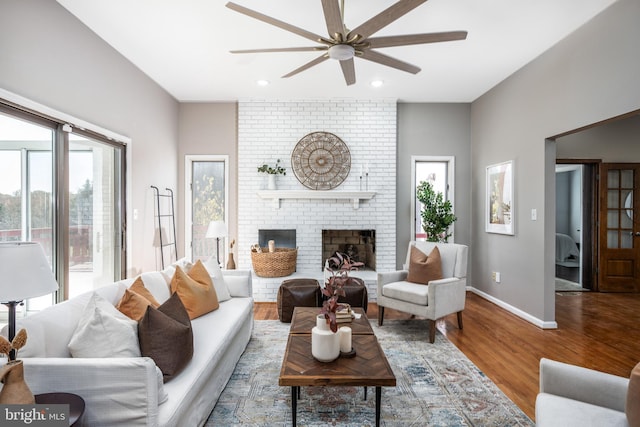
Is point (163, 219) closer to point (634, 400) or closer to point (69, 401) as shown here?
point (69, 401)

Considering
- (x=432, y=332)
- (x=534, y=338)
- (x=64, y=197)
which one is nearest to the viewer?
(x=64, y=197)

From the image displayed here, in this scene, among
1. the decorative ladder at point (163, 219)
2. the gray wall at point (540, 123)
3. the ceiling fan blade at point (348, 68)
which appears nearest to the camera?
the ceiling fan blade at point (348, 68)

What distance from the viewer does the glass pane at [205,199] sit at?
5133 mm

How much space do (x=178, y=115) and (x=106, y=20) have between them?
222 centimetres

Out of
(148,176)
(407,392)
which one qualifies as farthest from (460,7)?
(148,176)

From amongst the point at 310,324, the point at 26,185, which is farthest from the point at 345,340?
the point at 26,185

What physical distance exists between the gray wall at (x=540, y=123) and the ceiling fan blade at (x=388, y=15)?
2018 mm

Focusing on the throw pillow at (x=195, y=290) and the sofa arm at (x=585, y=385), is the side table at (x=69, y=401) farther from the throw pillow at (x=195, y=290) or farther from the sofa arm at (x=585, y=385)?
the sofa arm at (x=585, y=385)

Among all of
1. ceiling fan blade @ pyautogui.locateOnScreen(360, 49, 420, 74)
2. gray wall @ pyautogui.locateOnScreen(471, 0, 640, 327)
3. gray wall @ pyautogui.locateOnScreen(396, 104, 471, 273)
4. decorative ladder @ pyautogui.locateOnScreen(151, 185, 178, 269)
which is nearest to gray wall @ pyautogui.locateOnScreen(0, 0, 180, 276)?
decorative ladder @ pyautogui.locateOnScreen(151, 185, 178, 269)

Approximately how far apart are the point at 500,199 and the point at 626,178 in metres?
2.48

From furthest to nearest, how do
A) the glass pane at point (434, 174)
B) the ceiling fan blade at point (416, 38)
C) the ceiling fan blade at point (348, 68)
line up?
the glass pane at point (434, 174)
the ceiling fan blade at point (348, 68)
the ceiling fan blade at point (416, 38)

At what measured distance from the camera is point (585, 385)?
1.44 m

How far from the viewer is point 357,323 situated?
2.59m

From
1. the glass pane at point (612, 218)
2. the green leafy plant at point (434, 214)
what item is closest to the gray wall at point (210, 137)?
the green leafy plant at point (434, 214)
